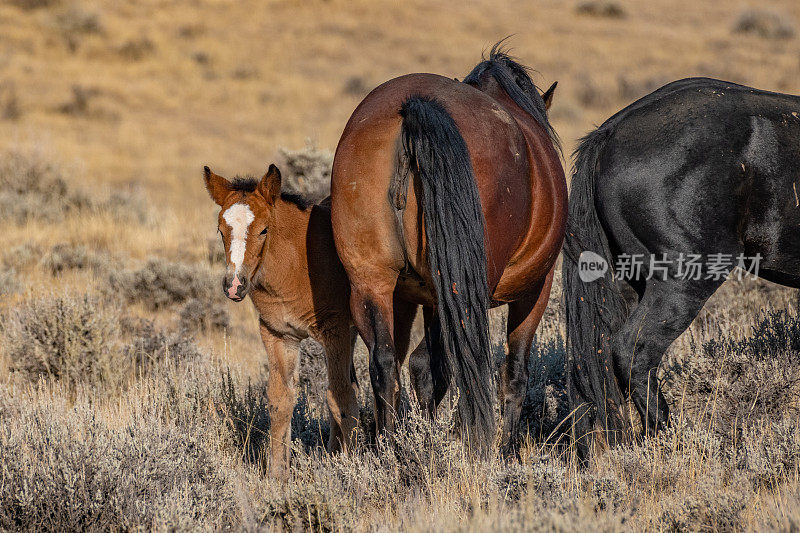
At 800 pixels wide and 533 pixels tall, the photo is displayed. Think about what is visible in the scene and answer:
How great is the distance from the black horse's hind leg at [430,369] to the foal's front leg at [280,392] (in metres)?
0.76

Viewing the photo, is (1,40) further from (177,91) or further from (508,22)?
(508,22)

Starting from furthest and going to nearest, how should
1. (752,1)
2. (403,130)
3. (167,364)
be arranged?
1. (752,1)
2. (167,364)
3. (403,130)

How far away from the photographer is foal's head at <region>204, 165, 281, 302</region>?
3709mm

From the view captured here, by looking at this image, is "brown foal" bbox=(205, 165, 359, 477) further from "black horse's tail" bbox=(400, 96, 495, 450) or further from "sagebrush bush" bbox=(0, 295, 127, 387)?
"sagebrush bush" bbox=(0, 295, 127, 387)

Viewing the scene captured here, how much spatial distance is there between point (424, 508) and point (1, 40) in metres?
28.8

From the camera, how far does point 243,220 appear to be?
3812mm

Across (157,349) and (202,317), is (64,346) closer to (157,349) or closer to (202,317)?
(157,349)

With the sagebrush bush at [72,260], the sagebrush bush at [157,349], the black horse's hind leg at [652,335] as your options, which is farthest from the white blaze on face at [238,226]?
the sagebrush bush at [72,260]

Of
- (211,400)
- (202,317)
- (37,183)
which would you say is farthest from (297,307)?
(37,183)

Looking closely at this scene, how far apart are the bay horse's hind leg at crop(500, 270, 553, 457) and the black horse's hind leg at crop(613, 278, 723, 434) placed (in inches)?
19.4

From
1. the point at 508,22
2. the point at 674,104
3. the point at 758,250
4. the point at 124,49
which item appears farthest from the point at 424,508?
the point at 508,22

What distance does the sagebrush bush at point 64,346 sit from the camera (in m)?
5.73

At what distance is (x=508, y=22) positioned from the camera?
110ft

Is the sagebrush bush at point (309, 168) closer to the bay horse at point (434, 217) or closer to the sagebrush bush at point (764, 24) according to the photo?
the bay horse at point (434, 217)
